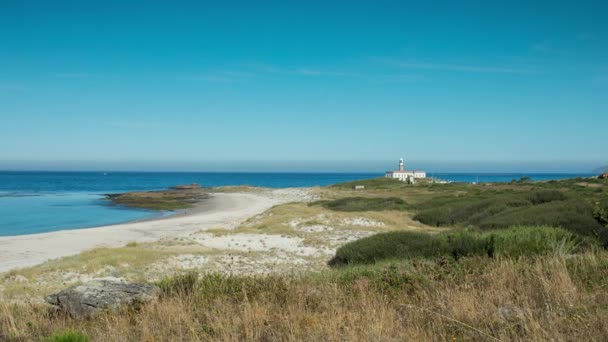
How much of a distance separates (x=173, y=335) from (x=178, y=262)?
14.1 meters

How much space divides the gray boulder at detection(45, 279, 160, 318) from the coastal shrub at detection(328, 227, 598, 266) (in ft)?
22.8

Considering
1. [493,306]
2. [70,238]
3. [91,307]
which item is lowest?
[70,238]

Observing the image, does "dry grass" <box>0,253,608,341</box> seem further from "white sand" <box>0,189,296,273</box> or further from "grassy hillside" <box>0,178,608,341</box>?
"white sand" <box>0,189,296,273</box>

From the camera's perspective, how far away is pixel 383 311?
596cm

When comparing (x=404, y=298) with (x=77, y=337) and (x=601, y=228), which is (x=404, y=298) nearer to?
(x=77, y=337)

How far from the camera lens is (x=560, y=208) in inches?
914

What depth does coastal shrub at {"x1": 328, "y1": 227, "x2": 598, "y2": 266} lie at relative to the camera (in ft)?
42.8

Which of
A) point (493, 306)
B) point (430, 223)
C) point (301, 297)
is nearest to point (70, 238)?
point (430, 223)

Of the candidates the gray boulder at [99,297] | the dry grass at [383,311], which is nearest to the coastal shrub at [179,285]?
the dry grass at [383,311]

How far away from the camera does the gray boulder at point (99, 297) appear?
8.10 m

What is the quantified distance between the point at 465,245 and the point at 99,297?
1033cm

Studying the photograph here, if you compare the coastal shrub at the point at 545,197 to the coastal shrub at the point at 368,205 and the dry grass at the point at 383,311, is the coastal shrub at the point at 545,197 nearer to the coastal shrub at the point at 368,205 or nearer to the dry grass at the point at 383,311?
the coastal shrub at the point at 368,205

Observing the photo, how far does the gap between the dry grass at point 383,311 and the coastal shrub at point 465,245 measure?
3.47 m

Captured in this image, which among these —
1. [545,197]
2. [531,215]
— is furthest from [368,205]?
[531,215]
